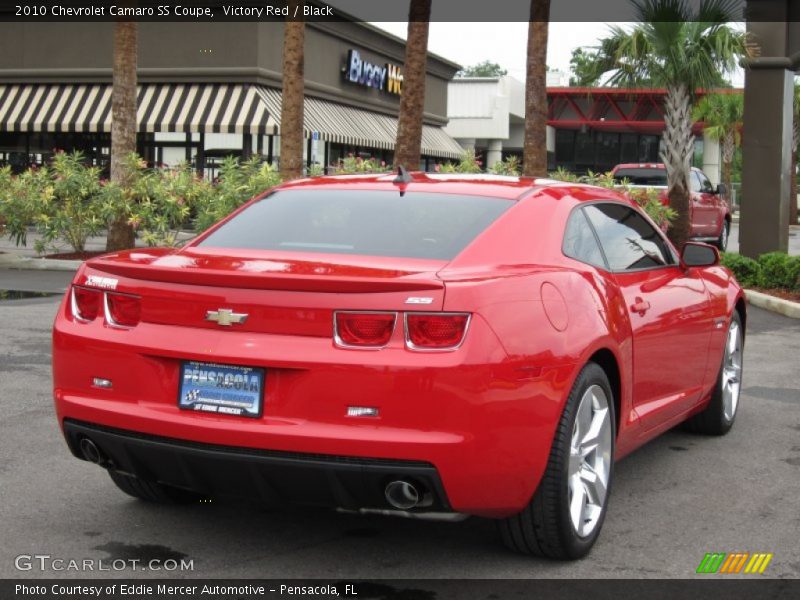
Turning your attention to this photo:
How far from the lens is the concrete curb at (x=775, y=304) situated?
553 inches

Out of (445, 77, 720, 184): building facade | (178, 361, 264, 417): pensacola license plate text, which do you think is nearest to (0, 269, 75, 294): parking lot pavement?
(178, 361, 264, 417): pensacola license plate text

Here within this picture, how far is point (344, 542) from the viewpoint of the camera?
5.03 m

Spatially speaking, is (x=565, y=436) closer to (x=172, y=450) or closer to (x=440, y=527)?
(x=440, y=527)

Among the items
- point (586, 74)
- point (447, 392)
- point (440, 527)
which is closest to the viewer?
point (447, 392)

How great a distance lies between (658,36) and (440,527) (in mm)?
17309

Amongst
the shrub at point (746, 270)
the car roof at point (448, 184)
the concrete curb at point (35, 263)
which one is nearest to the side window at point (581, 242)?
the car roof at point (448, 184)

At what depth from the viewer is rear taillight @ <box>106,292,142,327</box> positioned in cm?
470

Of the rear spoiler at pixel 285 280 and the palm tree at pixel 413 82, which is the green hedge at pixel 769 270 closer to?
the palm tree at pixel 413 82

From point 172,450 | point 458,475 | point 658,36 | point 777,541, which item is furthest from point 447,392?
point 658,36

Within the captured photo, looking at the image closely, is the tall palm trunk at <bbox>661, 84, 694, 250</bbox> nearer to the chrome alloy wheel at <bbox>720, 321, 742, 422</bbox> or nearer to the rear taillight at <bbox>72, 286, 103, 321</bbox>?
the chrome alloy wheel at <bbox>720, 321, 742, 422</bbox>

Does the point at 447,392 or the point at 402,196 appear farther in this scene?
the point at 402,196

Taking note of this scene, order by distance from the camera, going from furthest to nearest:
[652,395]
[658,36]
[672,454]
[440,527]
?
[658,36], [672,454], [652,395], [440,527]

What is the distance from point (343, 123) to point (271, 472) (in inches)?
1293

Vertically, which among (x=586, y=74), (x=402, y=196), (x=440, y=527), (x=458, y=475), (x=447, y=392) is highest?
(x=586, y=74)
